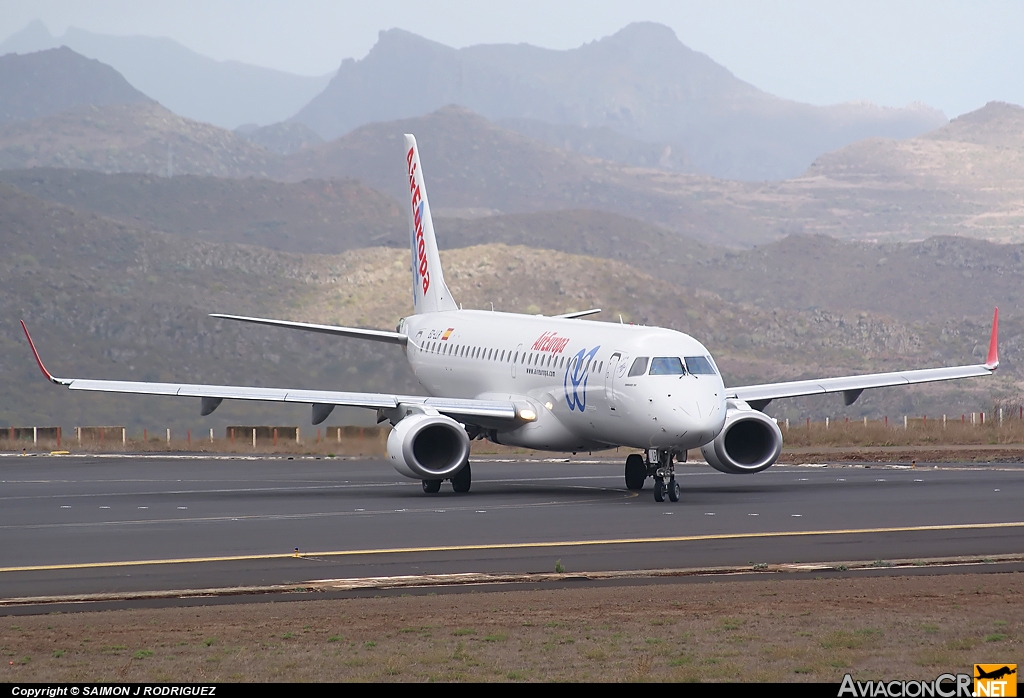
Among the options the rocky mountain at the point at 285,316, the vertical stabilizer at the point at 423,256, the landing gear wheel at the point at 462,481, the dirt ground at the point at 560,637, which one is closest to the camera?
the dirt ground at the point at 560,637

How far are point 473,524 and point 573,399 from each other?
25.2 ft

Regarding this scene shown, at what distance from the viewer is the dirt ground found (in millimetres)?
11695

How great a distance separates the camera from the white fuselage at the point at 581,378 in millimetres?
29750

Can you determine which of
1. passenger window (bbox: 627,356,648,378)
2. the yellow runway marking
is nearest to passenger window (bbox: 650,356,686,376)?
passenger window (bbox: 627,356,648,378)

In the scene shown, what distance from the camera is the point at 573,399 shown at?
32875mm

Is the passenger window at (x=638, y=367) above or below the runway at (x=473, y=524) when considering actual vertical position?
above

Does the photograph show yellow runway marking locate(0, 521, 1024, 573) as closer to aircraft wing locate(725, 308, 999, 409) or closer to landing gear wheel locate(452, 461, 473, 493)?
landing gear wheel locate(452, 461, 473, 493)

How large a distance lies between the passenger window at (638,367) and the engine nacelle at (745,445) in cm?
308

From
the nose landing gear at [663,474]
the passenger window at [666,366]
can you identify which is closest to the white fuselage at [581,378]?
the passenger window at [666,366]

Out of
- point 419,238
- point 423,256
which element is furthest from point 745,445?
point 419,238

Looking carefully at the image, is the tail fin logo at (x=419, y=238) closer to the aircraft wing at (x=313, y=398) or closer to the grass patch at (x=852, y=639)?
the aircraft wing at (x=313, y=398)

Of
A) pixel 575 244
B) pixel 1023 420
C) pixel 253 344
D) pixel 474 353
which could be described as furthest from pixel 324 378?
pixel 575 244

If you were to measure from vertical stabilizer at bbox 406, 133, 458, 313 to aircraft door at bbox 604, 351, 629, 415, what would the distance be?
15.0m

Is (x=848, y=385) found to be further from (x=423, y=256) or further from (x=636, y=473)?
(x=423, y=256)
